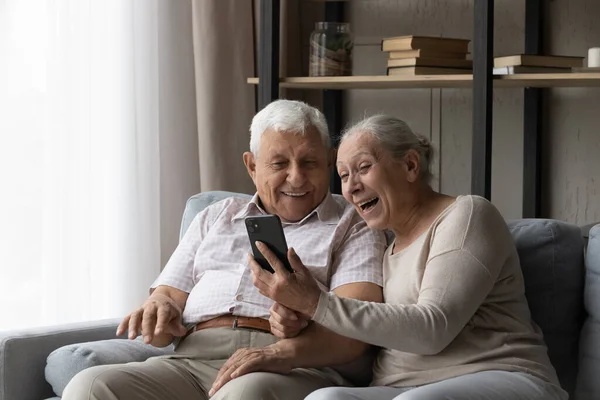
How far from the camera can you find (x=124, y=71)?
9.98 feet

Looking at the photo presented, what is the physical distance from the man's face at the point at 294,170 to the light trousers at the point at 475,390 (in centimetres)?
55

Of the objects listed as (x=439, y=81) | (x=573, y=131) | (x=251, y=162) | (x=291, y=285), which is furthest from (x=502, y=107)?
(x=291, y=285)

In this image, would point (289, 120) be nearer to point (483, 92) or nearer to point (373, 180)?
point (373, 180)

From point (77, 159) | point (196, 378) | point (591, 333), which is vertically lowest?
point (196, 378)

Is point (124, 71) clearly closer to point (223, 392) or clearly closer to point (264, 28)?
point (264, 28)

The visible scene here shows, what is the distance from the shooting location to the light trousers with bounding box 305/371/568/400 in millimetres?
1801

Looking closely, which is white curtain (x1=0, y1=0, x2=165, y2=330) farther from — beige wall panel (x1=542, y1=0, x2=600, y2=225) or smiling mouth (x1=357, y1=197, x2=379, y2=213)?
beige wall panel (x1=542, y1=0, x2=600, y2=225)

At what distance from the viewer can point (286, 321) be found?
206 centimetres

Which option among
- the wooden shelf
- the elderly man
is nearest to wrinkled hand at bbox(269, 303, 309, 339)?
the elderly man

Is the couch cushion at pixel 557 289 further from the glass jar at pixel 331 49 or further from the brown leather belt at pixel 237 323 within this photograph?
the glass jar at pixel 331 49

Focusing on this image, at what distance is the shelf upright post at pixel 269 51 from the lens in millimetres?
2963

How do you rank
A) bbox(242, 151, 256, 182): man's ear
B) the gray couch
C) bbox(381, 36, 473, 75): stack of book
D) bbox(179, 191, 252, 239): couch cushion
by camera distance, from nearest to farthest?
the gray couch
bbox(242, 151, 256, 182): man's ear
bbox(179, 191, 252, 239): couch cushion
bbox(381, 36, 473, 75): stack of book

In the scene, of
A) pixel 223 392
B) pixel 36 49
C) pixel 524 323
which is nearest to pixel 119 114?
pixel 36 49

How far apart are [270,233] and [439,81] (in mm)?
1039
